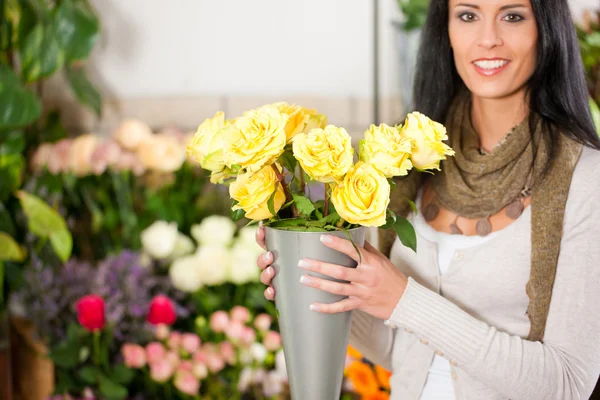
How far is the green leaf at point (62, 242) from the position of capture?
6.73ft

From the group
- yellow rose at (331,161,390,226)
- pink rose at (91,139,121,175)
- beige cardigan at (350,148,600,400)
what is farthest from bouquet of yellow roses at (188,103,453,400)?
pink rose at (91,139,121,175)

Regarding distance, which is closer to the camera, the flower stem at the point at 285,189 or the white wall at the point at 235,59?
the flower stem at the point at 285,189

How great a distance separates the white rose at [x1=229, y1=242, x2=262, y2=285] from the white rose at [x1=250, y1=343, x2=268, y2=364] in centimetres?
17

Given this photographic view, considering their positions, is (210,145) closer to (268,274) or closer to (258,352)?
(268,274)

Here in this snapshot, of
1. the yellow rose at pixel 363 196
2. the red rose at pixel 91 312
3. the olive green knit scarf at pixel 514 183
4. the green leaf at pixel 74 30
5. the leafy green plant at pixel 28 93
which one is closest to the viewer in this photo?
the yellow rose at pixel 363 196

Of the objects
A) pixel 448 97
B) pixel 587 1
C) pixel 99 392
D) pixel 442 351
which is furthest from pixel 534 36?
pixel 99 392

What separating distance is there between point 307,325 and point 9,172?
1.48 metres

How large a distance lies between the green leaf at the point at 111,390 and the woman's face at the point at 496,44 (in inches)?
48.3

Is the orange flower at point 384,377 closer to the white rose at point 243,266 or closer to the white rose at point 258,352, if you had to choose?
the white rose at point 258,352

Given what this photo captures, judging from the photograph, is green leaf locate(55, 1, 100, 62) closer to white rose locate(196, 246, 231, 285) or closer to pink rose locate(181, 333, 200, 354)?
white rose locate(196, 246, 231, 285)

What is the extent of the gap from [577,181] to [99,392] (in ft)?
4.55

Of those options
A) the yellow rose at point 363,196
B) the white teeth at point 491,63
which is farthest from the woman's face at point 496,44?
the yellow rose at point 363,196

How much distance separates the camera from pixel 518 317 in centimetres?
124

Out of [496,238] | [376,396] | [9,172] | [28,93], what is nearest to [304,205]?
[496,238]
